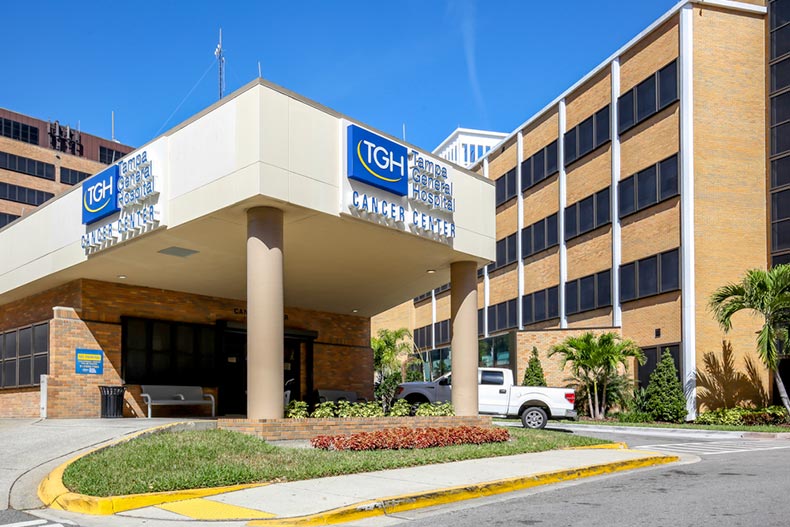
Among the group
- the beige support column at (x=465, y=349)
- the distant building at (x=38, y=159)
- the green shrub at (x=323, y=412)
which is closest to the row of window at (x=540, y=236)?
the beige support column at (x=465, y=349)

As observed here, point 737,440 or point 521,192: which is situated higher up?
point 521,192

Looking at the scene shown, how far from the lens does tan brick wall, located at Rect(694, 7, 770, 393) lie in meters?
32.3

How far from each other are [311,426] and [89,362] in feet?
27.8

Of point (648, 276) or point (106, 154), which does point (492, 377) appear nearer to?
point (648, 276)

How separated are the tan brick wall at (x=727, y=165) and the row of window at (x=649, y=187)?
4.20 feet

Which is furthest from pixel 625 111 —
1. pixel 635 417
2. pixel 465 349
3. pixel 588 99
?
pixel 465 349

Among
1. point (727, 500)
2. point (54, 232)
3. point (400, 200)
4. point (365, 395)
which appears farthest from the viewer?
point (365, 395)

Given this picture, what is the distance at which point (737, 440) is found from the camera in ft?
78.6

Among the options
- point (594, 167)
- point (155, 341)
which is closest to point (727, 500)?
point (155, 341)

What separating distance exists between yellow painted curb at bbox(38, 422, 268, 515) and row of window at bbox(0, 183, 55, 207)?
72.0 metres

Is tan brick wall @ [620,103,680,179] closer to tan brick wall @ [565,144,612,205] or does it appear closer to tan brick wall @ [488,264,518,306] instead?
tan brick wall @ [565,144,612,205]

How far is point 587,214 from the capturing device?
4025 cm

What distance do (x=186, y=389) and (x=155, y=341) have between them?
5.34 ft

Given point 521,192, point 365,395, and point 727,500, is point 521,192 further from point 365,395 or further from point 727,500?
point 727,500
